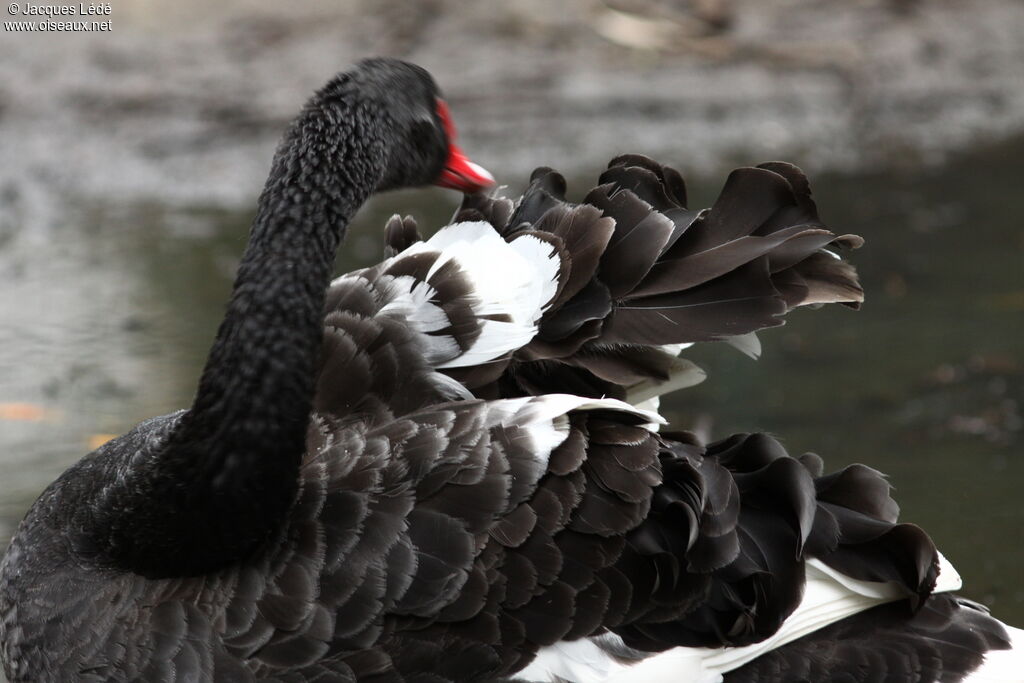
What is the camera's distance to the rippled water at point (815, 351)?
138 inches

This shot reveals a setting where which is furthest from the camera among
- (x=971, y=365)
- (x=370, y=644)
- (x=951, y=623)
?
(x=971, y=365)

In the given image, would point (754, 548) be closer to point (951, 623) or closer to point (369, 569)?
point (951, 623)

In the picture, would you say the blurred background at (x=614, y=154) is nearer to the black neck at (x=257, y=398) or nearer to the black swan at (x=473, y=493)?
the black swan at (x=473, y=493)

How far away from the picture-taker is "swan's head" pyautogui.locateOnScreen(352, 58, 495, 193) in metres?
2.33

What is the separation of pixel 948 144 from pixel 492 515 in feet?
16.0

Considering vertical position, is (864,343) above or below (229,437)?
below

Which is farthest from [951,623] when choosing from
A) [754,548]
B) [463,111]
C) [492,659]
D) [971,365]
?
[463,111]

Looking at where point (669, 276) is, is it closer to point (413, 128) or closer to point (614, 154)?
point (413, 128)

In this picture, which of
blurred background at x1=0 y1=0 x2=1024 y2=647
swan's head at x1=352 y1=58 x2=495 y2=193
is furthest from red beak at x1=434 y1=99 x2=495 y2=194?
blurred background at x1=0 y1=0 x2=1024 y2=647

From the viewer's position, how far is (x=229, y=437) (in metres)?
2.10

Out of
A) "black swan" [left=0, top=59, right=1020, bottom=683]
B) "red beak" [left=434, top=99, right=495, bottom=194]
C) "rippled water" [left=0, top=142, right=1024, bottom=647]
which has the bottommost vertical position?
"rippled water" [left=0, top=142, right=1024, bottom=647]

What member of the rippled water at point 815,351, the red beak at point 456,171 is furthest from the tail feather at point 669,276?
the rippled water at point 815,351

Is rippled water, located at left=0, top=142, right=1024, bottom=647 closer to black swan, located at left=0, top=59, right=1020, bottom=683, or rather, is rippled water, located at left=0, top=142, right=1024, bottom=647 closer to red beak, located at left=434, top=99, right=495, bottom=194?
black swan, located at left=0, top=59, right=1020, bottom=683

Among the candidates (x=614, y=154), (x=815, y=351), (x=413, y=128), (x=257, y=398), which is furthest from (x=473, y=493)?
(x=614, y=154)
